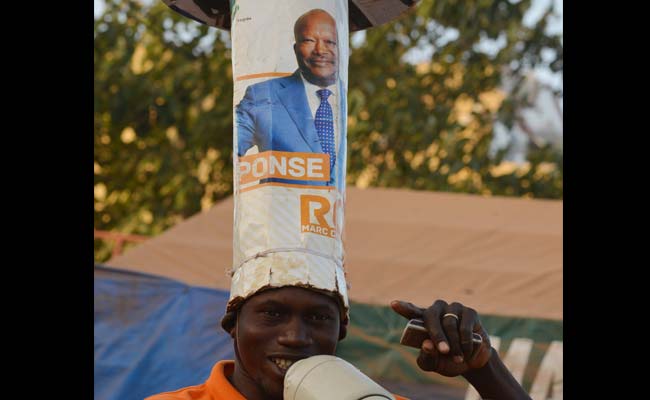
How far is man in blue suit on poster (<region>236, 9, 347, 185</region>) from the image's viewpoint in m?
2.11

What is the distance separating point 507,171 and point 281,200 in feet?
18.7

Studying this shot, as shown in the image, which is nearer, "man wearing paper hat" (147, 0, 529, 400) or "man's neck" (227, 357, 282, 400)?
"man wearing paper hat" (147, 0, 529, 400)

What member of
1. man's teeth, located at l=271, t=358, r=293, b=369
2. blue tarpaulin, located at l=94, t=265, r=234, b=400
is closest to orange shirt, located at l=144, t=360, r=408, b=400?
man's teeth, located at l=271, t=358, r=293, b=369

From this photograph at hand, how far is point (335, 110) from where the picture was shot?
2.16 m

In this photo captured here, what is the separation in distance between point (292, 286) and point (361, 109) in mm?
5567

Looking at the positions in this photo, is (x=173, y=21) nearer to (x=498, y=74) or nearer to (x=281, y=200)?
(x=498, y=74)

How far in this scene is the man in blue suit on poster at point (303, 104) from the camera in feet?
6.91

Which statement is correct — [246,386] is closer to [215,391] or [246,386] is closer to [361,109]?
[215,391]

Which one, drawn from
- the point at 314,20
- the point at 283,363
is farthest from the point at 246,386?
the point at 314,20

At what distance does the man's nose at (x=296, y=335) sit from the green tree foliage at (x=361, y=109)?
5.38 m

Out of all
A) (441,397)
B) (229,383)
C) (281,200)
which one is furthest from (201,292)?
(281,200)

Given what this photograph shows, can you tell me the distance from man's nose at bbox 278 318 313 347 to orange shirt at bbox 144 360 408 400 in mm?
274

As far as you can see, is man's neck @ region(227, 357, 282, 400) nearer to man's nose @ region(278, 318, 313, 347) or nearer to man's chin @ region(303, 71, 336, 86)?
man's nose @ region(278, 318, 313, 347)

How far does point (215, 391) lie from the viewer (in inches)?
90.0
